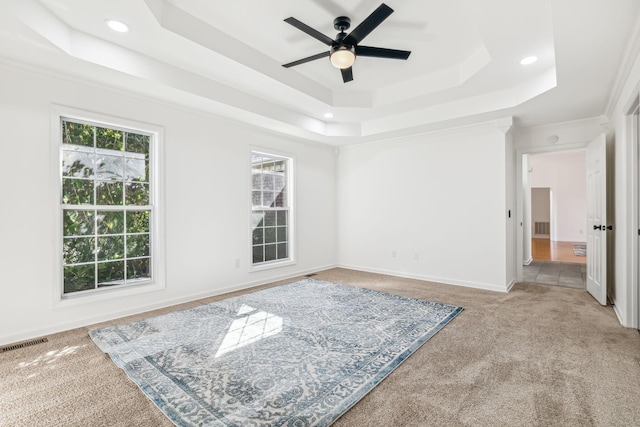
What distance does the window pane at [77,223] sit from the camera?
3188 mm

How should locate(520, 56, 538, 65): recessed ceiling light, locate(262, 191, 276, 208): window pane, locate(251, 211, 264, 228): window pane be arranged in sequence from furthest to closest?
locate(262, 191, 276, 208): window pane < locate(251, 211, 264, 228): window pane < locate(520, 56, 538, 65): recessed ceiling light

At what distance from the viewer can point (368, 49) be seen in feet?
9.00

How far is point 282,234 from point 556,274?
16.3 ft

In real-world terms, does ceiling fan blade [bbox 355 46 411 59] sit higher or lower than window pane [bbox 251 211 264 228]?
higher

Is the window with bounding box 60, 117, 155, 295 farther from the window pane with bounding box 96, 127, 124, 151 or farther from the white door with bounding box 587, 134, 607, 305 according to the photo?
the white door with bounding box 587, 134, 607, 305

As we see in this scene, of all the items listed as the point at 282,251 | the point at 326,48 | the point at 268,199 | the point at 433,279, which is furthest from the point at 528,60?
the point at 282,251

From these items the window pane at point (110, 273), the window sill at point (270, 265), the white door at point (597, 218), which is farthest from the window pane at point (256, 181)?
the white door at point (597, 218)

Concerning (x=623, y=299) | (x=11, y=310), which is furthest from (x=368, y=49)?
(x=11, y=310)

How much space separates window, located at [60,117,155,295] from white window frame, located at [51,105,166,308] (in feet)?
0.15

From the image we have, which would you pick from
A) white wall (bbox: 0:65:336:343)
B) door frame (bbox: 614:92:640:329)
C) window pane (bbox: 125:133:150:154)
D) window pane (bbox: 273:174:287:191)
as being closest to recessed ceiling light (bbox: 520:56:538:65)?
door frame (bbox: 614:92:640:329)

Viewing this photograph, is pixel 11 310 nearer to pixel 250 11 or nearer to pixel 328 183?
pixel 250 11

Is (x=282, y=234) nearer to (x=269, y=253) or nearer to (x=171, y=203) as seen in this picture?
(x=269, y=253)

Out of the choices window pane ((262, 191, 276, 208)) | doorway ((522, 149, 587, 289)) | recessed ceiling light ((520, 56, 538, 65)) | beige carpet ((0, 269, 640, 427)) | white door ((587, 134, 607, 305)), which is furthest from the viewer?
doorway ((522, 149, 587, 289))

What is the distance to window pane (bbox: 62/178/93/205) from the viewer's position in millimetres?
3189
